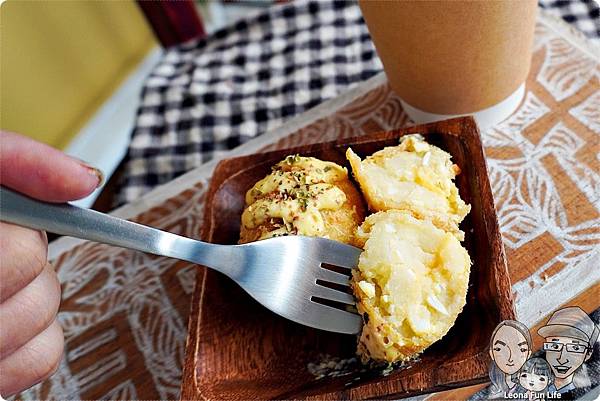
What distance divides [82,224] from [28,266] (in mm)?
60

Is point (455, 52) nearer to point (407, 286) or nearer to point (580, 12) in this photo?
point (407, 286)

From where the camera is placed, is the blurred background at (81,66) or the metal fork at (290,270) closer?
the metal fork at (290,270)

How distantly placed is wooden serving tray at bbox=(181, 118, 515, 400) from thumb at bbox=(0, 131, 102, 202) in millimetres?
201

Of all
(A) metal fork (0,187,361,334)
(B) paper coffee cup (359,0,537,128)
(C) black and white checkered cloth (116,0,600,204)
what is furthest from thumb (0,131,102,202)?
(C) black and white checkered cloth (116,0,600,204)

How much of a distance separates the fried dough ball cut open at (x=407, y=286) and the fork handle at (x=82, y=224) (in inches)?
7.8

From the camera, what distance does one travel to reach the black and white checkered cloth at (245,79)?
3.41 feet

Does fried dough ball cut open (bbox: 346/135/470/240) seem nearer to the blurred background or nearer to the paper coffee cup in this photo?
the paper coffee cup

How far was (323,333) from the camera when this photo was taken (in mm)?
643

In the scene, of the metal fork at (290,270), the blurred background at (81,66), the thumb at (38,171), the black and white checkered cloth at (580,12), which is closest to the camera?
the thumb at (38,171)

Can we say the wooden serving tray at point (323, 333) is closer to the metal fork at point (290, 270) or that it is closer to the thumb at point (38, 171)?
the metal fork at point (290, 270)

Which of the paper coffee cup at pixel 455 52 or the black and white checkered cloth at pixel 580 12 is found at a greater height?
the paper coffee cup at pixel 455 52

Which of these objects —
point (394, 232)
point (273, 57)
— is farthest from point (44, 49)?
point (394, 232)

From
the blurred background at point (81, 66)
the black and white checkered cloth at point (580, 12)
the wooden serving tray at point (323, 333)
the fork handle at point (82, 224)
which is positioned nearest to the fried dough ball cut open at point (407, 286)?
the wooden serving tray at point (323, 333)

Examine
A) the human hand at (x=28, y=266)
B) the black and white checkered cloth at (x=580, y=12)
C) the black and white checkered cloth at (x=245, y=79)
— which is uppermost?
the human hand at (x=28, y=266)
